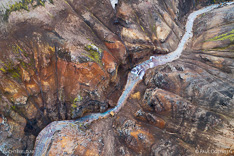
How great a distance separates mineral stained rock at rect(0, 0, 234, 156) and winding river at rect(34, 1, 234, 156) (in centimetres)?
125

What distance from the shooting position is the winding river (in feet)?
105

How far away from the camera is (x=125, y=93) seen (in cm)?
4000

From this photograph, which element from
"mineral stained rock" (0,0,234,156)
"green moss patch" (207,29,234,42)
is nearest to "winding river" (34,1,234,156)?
"mineral stained rock" (0,0,234,156)

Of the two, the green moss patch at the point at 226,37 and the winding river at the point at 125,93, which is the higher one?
the winding river at the point at 125,93

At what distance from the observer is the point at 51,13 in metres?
36.5

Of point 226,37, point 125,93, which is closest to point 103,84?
point 125,93

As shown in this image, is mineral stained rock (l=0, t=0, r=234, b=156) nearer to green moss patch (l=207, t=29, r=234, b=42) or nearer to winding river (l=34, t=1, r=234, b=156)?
green moss patch (l=207, t=29, r=234, b=42)

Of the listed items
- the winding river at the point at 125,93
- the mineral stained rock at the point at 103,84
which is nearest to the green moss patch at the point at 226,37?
the mineral stained rock at the point at 103,84

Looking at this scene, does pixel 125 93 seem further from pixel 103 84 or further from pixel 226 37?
pixel 226 37

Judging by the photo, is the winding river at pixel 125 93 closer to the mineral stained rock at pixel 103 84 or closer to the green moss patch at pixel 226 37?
the mineral stained rock at pixel 103 84

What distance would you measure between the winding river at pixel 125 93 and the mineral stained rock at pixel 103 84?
1.25m

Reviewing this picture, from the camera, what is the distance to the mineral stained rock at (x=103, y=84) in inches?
1142

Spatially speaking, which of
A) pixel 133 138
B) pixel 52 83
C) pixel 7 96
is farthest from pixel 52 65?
pixel 133 138

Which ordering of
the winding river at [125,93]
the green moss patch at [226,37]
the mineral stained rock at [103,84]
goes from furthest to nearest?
1. the green moss patch at [226,37]
2. the winding river at [125,93]
3. the mineral stained rock at [103,84]
